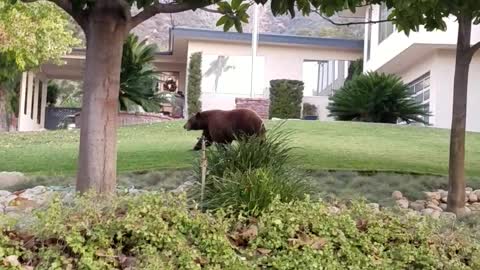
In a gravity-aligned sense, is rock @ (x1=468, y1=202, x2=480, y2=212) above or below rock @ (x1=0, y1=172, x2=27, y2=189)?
above

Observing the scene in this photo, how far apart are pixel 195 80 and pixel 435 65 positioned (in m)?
8.70

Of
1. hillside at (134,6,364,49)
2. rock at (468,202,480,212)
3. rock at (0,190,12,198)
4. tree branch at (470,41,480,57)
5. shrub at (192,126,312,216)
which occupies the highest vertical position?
hillside at (134,6,364,49)

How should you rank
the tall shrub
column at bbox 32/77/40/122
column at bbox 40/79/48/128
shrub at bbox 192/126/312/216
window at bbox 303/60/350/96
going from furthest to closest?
column at bbox 40/79/48/128 → column at bbox 32/77/40/122 → window at bbox 303/60/350/96 → the tall shrub → shrub at bbox 192/126/312/216

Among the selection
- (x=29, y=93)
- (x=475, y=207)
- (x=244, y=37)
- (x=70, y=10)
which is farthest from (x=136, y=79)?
(x=70, y=10)

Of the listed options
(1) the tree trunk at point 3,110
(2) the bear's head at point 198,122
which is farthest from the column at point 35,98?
(2) the bear's head at point 198,122

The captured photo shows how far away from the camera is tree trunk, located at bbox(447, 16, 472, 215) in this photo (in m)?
6.81

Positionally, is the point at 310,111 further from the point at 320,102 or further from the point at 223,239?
the point at 223,239

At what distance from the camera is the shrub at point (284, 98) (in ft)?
75.4

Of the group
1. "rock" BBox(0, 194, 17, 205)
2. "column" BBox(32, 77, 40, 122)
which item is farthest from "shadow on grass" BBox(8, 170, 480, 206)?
"column" BBox(32, 77, 40, 122)

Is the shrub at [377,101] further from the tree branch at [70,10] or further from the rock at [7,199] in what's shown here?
the tree branch at [70,10]

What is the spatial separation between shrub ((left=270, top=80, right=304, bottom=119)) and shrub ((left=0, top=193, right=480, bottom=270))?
18.7m

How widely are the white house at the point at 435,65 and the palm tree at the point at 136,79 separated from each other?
22.8ft

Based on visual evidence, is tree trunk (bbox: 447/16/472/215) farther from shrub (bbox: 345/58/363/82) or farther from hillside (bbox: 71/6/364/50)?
hillside (bbox: 71/6/364/50)

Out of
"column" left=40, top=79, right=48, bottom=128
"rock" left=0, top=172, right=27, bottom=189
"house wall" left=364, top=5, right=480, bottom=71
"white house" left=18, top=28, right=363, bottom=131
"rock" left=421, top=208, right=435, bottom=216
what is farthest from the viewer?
"column" left=40, top=79, right=48, bottom=128
